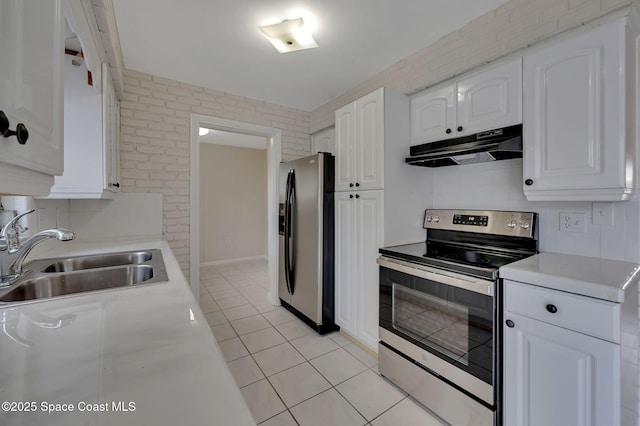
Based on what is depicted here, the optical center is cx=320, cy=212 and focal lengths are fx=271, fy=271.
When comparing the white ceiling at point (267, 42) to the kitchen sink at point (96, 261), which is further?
the white ceiling at point (267, 42)

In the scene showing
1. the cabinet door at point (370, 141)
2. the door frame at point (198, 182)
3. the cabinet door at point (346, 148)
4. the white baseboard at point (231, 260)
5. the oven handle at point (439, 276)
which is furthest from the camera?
the white baseboard at point (231, 260)

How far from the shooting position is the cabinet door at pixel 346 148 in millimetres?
2291

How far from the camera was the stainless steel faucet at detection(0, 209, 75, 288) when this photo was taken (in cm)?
113

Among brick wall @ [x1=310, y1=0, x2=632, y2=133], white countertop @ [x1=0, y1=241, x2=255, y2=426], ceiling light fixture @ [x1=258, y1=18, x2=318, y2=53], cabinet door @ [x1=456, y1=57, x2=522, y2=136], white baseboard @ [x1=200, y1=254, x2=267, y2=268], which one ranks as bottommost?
white baseboard @ [x1=200, y1=254, x2=267, y2=268]

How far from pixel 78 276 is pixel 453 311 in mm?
1933

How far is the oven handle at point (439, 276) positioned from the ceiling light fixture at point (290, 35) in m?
1.62

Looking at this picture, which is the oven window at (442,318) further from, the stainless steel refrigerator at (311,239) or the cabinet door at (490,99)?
the cabinet door at (490,99)

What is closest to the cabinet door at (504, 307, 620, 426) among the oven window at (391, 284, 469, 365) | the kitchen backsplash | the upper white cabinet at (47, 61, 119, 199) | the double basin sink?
the oven window at (391, 284, 469, 365)

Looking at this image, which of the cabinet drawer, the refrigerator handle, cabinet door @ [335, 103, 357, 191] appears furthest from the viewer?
the refrigerator handle

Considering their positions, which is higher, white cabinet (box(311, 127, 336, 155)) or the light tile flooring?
white cabinet (box(311, 127, 336, 155))

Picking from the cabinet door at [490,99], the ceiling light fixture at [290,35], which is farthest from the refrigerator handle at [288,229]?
the cabinet door at [490,99]

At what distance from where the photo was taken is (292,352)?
7.34 feet

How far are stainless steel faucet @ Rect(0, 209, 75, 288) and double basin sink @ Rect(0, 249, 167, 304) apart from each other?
0.13 feet

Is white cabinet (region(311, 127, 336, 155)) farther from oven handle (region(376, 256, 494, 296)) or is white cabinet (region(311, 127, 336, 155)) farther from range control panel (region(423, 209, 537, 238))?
oven handle (region(376, 256, 494, 296))
